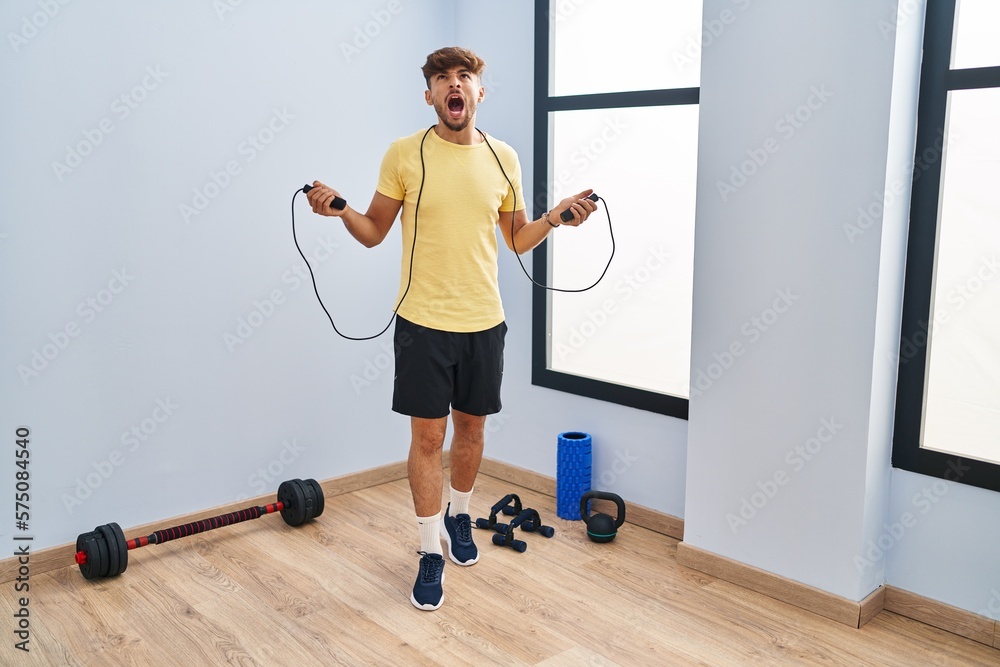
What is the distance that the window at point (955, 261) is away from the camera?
2113 mm

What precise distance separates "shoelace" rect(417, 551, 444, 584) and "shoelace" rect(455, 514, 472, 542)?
226 millimetres

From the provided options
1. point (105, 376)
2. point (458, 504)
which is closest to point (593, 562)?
point (458, 504)

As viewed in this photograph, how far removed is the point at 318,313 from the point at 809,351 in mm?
1692

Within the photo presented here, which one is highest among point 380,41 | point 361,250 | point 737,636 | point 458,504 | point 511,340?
point 380,41

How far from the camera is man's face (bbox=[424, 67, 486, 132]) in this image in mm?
2256

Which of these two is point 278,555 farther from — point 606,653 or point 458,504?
point 606,653

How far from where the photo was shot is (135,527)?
8.90ft

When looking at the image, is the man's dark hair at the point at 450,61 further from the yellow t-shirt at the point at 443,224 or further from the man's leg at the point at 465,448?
the man's leg at the point at 465,448
